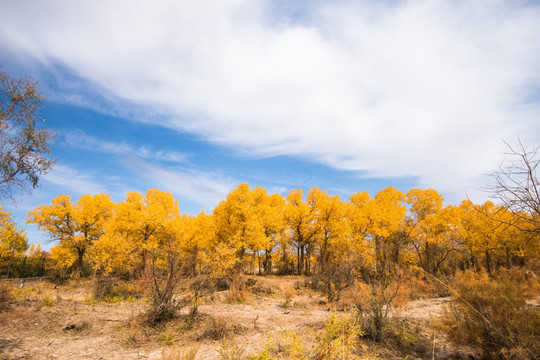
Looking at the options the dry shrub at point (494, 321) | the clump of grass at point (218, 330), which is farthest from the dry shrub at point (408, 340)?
the clump of grass at point (218, 330)

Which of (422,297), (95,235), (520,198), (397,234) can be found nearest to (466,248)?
(397,234)

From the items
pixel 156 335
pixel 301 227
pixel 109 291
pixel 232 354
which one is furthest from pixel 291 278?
pixel 232 354

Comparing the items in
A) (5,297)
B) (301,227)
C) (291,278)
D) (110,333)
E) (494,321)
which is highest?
(301,227)

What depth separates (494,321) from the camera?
17.6 ft

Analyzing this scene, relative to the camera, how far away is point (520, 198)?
4059mm

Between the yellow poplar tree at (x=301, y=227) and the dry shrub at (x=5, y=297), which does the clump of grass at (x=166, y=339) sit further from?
the yellow poplar tree at (x=301, y=227)

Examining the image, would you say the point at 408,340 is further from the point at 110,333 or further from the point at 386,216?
the point at 386,216

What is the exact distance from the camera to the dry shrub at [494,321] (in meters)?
4.93

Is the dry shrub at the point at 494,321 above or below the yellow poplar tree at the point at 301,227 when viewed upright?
below

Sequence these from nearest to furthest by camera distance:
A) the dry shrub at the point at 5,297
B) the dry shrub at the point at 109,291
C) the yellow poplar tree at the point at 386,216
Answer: the dry shrub at the point at 5,297, the dry shrub at the point at 109,291, the yellow poplar tree at the point at 386,216

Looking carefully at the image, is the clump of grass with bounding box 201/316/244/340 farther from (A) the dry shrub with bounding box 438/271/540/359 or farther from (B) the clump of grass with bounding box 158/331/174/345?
(A) the dry shrub with bounding box 438/271/540/359

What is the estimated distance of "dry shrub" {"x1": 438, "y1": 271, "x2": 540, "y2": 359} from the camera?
493 centimetres

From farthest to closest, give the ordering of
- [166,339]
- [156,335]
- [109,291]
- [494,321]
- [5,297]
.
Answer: [109,291], [5,297], [156,335], [166,339], [494,321]

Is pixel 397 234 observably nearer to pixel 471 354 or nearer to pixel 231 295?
pixel 231 295
